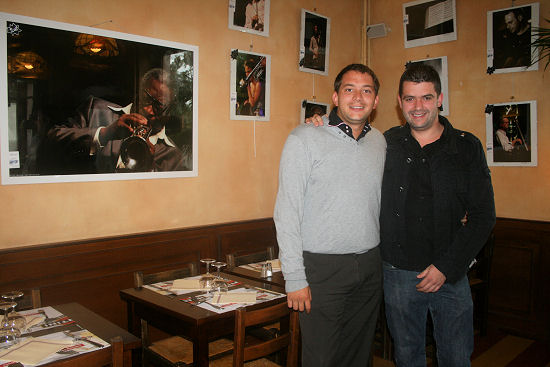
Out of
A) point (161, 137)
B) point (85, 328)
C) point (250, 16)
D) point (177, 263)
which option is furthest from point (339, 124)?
point (250, 16)

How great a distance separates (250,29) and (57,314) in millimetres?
2872

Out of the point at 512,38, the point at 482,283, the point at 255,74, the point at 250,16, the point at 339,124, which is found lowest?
the point at 482,283

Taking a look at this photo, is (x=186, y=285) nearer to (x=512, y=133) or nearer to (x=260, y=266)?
(x=260, y=266)

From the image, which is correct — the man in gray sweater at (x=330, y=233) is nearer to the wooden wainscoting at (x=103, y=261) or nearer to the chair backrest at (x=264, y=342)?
the chair backrest at (x=264, y=342)

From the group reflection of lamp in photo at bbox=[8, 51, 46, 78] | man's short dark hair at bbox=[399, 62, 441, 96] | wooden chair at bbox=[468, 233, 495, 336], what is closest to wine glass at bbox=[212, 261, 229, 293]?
man's short dark hair at bbox=[399, 62, 441, 96]

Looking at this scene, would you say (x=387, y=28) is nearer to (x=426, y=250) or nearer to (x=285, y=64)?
(x=285, y=64)

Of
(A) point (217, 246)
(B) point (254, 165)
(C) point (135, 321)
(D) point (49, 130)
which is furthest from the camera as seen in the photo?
(B) point (254, 165)

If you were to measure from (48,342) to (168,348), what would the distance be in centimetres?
105

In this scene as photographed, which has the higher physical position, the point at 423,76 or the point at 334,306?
the point at 423,76

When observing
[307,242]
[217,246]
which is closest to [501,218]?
[217,246]

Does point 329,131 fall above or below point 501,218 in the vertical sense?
above

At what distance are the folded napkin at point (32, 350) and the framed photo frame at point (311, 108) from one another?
322cm

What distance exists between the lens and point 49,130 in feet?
9.94

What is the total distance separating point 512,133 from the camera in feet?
14.2
